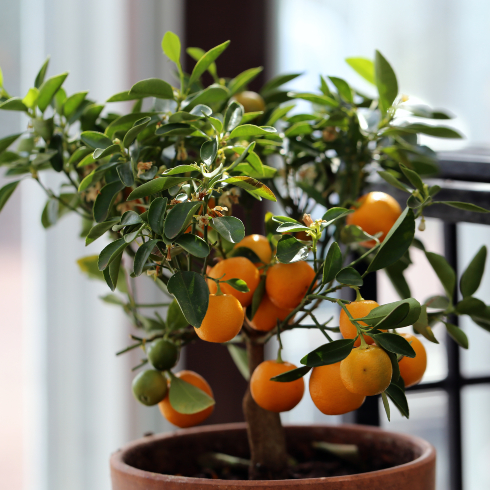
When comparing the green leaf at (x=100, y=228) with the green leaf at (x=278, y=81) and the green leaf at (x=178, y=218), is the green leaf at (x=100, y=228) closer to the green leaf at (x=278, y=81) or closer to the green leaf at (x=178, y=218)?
the green leaf at (x=178, y=218)

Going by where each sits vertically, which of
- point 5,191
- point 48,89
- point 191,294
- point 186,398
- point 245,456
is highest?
point 48,89

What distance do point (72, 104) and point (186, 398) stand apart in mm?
338

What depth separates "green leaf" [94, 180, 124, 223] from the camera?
534mm

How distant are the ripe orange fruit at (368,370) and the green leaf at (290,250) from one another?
0.29 ft

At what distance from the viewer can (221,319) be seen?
1.58ft

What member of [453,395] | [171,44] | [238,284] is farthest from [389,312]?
[453,395]

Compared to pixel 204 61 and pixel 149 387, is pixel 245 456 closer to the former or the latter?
pixel 149 387

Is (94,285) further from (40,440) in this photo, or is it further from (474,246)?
(474,246)

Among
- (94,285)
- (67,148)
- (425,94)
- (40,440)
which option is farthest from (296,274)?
(425,94)

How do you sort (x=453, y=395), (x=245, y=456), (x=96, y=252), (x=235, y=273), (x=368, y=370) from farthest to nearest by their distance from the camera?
1. (x=96, y=252)
2. (x=453, y=395)
3. (x=245, y=456)
4. (x=235, y=273)
5. (x=368, y=370)

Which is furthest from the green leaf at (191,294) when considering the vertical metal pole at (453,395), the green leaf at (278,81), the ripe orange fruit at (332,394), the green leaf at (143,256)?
the vertical metal pole at (453,395)

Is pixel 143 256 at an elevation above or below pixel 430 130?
below

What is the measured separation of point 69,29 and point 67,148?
0.62 metres

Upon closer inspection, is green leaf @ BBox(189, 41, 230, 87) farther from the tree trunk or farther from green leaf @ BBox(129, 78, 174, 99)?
the tree trunk
